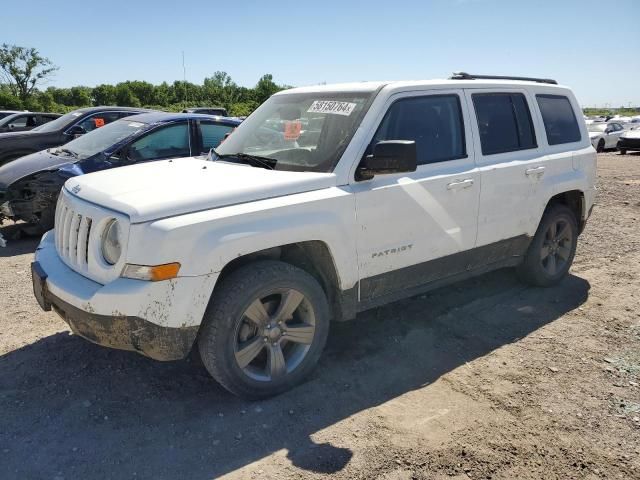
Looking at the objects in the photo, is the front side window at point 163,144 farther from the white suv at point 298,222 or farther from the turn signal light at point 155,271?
the turn signal light at point 155,271

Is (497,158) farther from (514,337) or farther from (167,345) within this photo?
(167,345)

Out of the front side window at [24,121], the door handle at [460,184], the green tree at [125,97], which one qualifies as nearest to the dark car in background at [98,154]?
the door handle at [460,184]

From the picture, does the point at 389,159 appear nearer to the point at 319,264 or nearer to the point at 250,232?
the point at 319,264

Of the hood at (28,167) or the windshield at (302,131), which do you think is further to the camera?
the hood at (28,167)

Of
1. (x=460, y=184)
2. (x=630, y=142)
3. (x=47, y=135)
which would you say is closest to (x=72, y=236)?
(x=460, y=184)

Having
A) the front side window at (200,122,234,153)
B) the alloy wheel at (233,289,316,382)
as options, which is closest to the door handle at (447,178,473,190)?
the alloy wheel at (233,289,316,382)

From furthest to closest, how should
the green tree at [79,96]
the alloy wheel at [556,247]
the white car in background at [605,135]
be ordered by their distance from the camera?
1. the green tree at [79,96]
2. the white car in background at [605,135]
3. the alloy wheel at [556,247]

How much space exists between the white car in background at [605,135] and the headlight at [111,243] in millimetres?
23995

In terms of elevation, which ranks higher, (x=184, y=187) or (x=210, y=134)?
(x=210, y=134)

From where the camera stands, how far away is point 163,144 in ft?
23.1

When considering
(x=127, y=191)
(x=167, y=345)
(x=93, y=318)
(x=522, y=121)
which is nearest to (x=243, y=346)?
(x=167, y=345)

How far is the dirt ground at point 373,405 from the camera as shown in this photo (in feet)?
9.15

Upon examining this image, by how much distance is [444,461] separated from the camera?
281 cm

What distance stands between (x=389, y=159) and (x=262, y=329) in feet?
4.33
